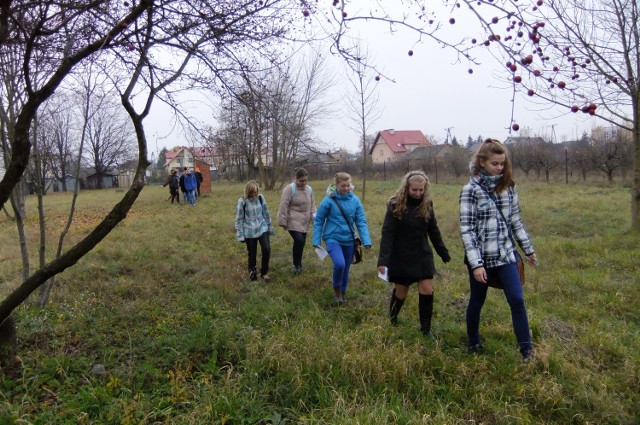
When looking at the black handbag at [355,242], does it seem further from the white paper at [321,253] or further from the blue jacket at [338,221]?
the white paper at [321,253]

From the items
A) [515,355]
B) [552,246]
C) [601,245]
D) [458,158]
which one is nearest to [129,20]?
[515,355]

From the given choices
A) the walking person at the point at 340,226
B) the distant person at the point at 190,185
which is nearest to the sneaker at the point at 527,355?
the walking person at the point at 340,226

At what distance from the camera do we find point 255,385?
333 centimetres

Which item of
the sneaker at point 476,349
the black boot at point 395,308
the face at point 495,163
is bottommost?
the sneaker at point 476,349

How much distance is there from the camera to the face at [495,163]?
11.8 ft

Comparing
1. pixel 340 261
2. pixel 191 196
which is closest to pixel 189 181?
pixel 191 196

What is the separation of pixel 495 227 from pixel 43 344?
4325 mm

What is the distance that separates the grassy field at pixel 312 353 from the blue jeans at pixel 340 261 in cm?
32

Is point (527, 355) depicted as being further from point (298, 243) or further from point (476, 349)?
point (298, 243)

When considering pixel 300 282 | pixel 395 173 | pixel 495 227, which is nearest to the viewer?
pixel 495 227

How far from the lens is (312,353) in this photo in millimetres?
3648

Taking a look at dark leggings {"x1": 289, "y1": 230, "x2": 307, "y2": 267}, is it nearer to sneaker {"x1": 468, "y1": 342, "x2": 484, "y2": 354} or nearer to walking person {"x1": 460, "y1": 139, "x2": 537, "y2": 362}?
sneaker {"x1": 468, "y1": 342, "x2": 484, "y2": 354}

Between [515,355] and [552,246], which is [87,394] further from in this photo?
[552,246]

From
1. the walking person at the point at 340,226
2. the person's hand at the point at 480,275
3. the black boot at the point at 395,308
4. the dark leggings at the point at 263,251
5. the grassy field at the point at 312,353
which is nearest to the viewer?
the grassy field at the point at 312,353
